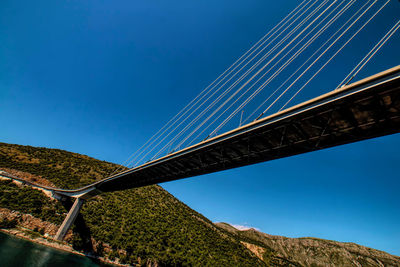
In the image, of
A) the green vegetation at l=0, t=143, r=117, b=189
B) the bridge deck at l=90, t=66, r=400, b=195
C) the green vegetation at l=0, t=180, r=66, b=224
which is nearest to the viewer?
the bridge deck at l=90, t=66, r=400, b=195

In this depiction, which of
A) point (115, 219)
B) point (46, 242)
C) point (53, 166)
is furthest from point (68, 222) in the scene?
point (53, 166)

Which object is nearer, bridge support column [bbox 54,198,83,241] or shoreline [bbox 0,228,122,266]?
shoreline [bbox 0,228,122,266]

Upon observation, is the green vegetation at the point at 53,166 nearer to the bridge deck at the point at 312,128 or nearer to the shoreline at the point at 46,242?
the shoreline at the point at 46,242

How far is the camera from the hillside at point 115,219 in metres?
26.1

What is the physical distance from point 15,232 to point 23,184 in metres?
10.9

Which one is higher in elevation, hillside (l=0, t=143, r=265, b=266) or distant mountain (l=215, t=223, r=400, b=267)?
distant mountain (l=215, t=223, r=400, b=267)

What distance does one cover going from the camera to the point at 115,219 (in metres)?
33.2

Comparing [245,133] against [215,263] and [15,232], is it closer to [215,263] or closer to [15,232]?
[15,232]

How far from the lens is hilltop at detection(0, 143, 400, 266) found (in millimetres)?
25688

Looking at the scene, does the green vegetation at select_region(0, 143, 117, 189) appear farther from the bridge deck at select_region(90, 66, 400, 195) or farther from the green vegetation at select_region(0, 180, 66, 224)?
the bridge deck at select_region(90, 66, 400, 195)

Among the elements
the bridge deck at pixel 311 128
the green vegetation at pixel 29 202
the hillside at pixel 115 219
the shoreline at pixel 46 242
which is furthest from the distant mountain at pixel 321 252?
the bridge deck at pixel 311 128

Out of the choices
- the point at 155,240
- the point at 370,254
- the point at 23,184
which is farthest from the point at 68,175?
the point at 370,254

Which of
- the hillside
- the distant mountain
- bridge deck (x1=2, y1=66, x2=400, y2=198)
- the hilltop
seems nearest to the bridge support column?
the hilltop

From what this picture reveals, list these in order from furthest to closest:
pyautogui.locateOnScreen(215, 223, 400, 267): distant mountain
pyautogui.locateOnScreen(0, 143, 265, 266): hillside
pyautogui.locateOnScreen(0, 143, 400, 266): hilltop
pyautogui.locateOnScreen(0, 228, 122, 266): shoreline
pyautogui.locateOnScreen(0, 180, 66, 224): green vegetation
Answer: pyautogui.locateOnScreen(215, 223, 400, 267): distant mountain, pyautogui.locateOnScreen(0, 143, 265, 266): hillside, pyautogui.locateOnScreen(0, 143, 400, 266): hilltop, pyautogui.locateOnScreen(0, 180, 66, 224): green vegetation, pyautogui.locateOnScreen(0, 228, 122, 266): shoreline
